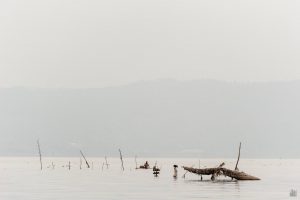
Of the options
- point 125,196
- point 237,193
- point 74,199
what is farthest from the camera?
point 237,193

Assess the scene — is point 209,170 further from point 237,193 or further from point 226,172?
point 237,193

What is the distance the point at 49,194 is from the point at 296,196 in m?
29.3

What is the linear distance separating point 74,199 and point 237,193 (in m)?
22.1

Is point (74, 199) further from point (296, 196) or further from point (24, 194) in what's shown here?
point (296, 196)

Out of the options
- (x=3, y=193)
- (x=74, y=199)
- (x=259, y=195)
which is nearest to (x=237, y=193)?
(x=259, y=195)

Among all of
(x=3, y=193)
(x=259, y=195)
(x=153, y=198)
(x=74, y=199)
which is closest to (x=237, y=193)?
(x=259, y=195)

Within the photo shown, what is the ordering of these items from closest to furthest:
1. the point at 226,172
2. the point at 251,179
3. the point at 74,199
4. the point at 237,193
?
the point at 74,199, the point at 237,193, the point at 226,172, the point at 251,179

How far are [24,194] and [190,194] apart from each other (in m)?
19.9

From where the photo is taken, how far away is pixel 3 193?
80.8m

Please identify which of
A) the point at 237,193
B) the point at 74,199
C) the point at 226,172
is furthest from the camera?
the point at 226,172

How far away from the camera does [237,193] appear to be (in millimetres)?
83312

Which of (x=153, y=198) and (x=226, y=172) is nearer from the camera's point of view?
(x=153, y=198)

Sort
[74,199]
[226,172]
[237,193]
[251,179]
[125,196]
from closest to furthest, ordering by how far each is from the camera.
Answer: [74,199] < [125,196] < [237,193] < [226,172] < [251,179]

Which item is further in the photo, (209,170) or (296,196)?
(209,170)
